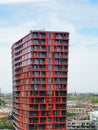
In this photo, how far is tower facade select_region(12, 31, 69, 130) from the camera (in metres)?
68.8

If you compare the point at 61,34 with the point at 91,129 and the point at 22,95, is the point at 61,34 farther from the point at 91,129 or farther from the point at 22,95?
the point at 91,129

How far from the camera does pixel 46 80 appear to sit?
6888 centimetres

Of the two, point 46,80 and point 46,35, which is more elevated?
point 46,35

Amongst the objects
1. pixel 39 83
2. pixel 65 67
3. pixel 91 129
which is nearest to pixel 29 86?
pixel 39 83

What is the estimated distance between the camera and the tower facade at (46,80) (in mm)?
68812

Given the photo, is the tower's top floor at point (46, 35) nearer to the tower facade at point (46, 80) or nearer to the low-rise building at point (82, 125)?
the tower facade at point (46, 80)

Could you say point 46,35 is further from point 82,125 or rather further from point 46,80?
point 82,125

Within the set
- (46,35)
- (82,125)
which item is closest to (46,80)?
(46,35)

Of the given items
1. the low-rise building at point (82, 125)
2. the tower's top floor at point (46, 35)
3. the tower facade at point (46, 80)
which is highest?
the tower's top floor at point (46, 35)

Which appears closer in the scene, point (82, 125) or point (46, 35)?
point (46, 35)

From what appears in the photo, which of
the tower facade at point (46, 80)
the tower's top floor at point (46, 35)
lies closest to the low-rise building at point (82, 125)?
the tower facade at point (46, 80)

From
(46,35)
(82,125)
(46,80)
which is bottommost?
(82,125)

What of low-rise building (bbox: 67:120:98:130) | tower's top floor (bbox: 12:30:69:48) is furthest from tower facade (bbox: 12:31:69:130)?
low-rise building (bbox: 67:120:98:130)

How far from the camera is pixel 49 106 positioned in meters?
69.1
